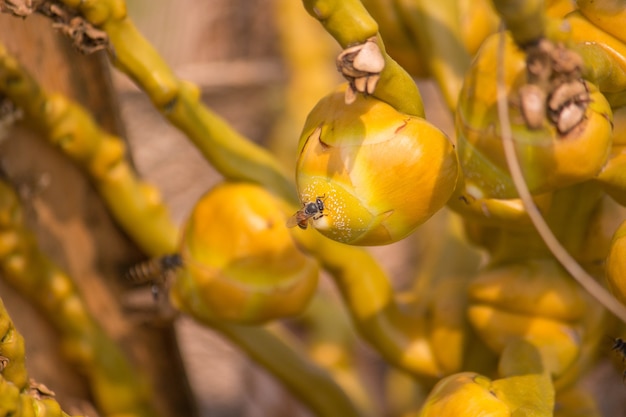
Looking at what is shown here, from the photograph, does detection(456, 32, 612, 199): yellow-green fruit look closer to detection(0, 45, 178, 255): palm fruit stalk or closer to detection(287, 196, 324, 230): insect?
detection(287, 196, 324, 230): insect

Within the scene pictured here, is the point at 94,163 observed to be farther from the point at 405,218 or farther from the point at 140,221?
the point at 405,218

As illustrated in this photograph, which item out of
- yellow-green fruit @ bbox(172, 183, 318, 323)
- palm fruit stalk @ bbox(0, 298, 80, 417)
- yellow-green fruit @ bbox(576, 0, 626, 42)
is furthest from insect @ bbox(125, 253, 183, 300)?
yellow-green fruit @ bbox(576, 0, 626, 42)

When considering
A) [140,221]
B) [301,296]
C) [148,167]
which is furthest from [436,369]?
[148,167]

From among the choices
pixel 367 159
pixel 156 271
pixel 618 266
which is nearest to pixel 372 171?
pixel 367 159

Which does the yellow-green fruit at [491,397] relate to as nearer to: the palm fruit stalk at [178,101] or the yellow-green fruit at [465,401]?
the yellow-green fruit at [465,401]

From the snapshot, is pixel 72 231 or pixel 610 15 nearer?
pixel 610 15

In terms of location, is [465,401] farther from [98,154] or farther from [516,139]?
[98,154]

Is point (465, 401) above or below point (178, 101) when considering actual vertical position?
below
